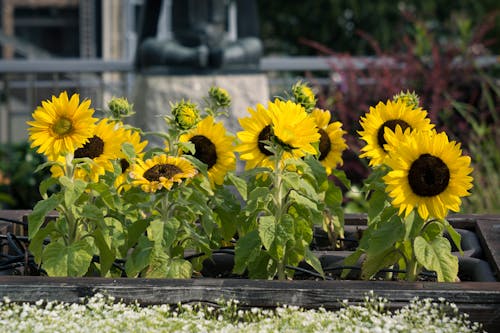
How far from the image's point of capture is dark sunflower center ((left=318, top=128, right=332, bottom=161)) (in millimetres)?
2898

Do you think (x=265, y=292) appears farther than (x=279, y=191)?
No

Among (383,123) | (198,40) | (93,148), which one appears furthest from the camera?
(198,40)

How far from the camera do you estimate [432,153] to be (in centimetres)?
236

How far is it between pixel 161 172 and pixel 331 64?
4688 mm

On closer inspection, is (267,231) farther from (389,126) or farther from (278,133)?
(389,126)

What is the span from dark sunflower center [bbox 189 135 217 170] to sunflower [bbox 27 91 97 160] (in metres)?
0.35

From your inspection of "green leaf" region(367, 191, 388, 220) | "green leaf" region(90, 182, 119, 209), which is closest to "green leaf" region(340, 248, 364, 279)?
"green leaf" region(367, 191, 388, 220)

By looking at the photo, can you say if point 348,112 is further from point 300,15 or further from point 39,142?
point 300,15

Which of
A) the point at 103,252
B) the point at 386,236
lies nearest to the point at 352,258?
the point at 386,236

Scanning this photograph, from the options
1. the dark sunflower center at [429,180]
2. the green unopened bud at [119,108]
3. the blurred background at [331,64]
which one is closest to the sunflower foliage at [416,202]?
the dark sunflower center at [429,180]

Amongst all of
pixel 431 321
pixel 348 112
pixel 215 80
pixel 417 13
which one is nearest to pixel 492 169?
pixel 348 112

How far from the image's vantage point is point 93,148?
8.54 ft

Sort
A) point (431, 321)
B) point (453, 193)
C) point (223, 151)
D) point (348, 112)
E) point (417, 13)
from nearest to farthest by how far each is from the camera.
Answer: point (431, 321) → point (453, 193) → point (223, 151) → point (348, 112) → point (417, 13)

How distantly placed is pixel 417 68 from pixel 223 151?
4.37 m
